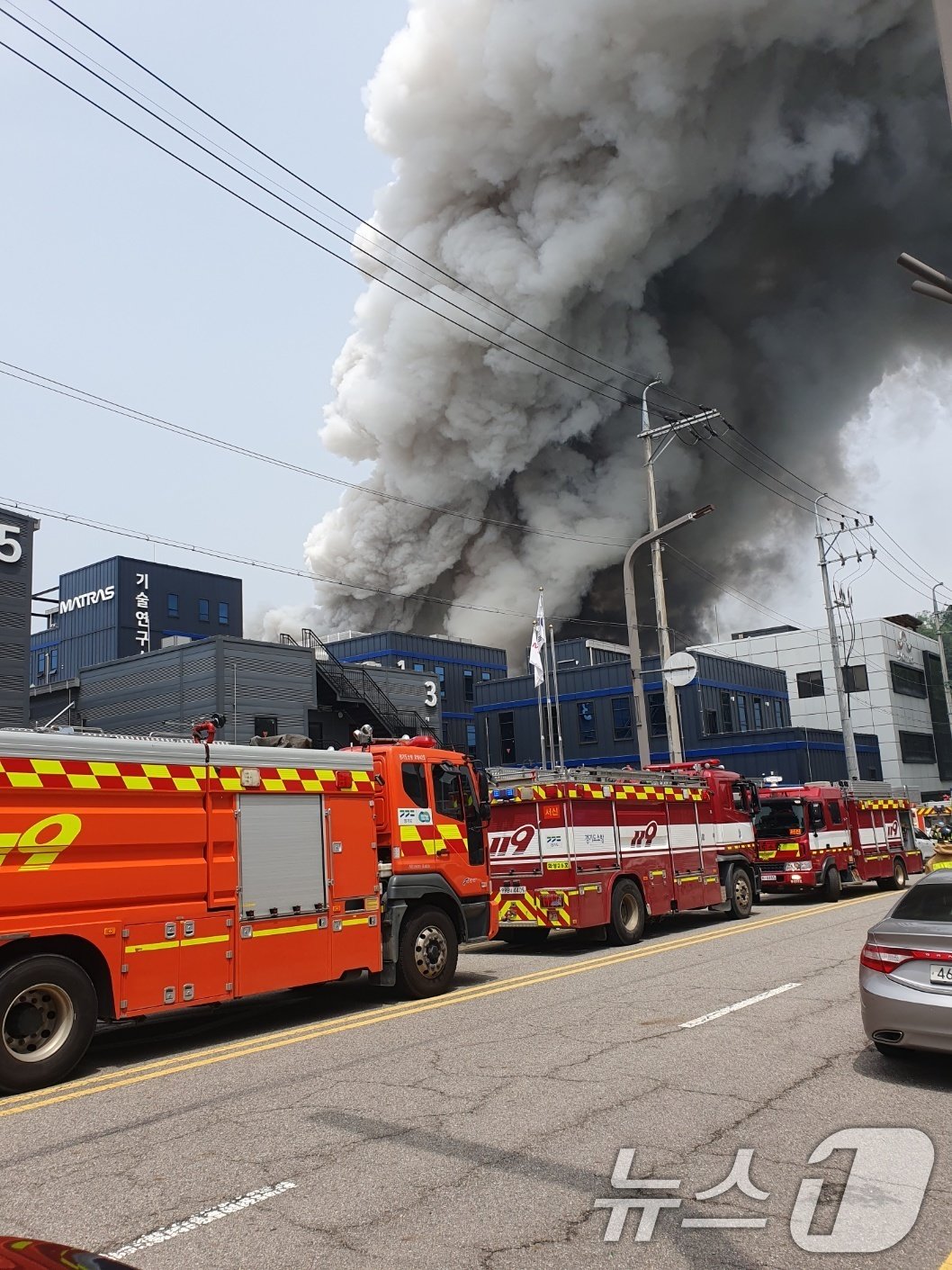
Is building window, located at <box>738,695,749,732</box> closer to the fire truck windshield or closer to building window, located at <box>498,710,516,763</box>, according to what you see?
building window, located at <box>498,710,516,763</box>

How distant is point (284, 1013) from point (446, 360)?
53.3 metres

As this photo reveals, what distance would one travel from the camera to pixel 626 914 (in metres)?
15.7

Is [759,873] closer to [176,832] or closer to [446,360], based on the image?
[176,832]

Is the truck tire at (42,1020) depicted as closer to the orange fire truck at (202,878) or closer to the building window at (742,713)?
the orange fire truck at (202,878)

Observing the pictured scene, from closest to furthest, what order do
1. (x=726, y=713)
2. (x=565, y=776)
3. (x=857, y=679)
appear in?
(x=565, y=776) < (x=726, y=713) < (x=857, y=679)

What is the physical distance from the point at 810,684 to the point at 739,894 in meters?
48.9

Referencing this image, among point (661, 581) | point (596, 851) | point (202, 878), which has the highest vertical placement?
point (661, 581)

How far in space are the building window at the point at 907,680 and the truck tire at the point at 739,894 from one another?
47.8m

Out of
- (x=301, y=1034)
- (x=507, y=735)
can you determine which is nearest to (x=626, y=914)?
(x=301, y=1034)

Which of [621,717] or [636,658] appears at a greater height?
[621,717]

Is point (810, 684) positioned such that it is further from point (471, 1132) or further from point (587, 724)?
point (471, 1132)

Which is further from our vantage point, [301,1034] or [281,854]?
[281,854]

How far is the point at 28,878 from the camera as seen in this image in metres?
7.44

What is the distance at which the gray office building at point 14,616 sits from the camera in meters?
28.2
